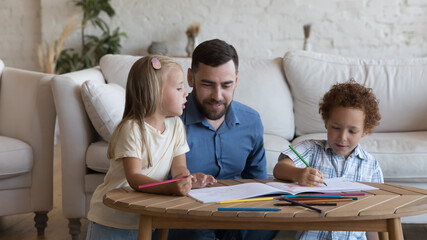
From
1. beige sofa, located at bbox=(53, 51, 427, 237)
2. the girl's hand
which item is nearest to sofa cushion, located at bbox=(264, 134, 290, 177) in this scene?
beige sofa, located at bbox=(53, 51, 427, 237)

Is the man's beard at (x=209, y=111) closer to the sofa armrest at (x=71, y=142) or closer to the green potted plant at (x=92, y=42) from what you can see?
the sofa armrest at (x=71, y=142)

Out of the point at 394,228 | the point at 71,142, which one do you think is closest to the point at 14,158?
the point at 71,142

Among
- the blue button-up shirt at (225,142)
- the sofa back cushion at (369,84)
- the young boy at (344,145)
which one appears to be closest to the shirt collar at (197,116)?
the blue button-up shirt at (225,142)

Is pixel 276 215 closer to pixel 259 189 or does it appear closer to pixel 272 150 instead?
pixel 259 189

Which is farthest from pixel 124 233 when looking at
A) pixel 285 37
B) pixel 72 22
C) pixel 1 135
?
pixel 72 22

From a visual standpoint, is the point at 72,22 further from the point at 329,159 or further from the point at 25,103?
the point at 329,159

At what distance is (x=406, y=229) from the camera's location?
9.34ft

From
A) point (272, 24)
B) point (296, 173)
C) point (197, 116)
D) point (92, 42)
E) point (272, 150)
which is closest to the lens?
point (296, 173)

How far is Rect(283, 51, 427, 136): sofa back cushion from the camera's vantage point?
315 centimetres

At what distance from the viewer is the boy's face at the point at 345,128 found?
1.77 metres

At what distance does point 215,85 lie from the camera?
1.83 meters

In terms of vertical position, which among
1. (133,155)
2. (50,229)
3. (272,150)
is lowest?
(50,229)

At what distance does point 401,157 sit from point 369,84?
75 centimetres

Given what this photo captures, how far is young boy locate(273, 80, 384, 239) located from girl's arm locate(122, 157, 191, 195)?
45cm
